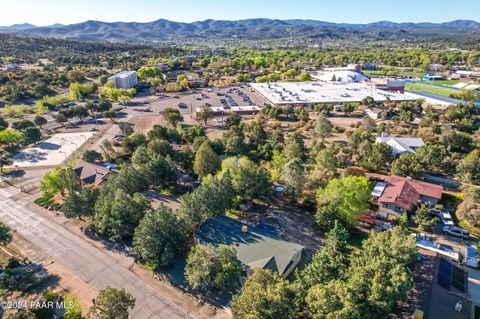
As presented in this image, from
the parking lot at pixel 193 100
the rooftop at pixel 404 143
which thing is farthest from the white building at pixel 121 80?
the rooftop at pixel 404 143

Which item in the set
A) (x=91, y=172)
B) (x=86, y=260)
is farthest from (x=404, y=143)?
(x=91, y=172)

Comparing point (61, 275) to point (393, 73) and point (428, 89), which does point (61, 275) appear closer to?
point (428, 89)

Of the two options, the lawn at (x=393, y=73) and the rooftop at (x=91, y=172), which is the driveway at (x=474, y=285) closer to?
the rooftop at (x=91, y=172)

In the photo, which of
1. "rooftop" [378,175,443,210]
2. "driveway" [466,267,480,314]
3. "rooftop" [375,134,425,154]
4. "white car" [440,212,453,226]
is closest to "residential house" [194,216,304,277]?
"driveway" [466,267,480,314]

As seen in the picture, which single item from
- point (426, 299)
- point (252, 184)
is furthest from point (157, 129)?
point (426, 299)

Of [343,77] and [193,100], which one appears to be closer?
[193,100]

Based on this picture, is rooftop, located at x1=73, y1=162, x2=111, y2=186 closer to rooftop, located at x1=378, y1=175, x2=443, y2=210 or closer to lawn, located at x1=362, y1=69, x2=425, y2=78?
rooftop, located at x1=378, y1=175, x2=443, y2=210
